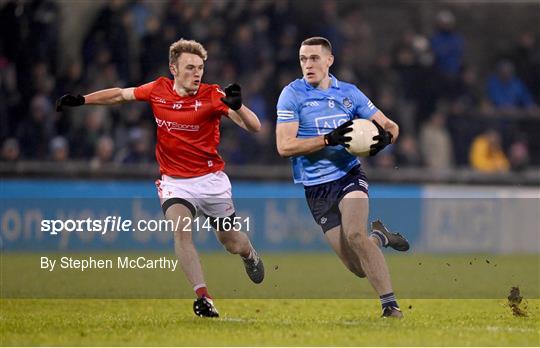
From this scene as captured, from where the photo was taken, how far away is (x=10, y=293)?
40.5 ft

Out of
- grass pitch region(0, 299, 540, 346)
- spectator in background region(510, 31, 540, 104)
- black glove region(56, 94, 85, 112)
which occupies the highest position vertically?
spectator in background region(510, 31, 540, 104)

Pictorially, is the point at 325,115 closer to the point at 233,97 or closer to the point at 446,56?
the point at 233,97

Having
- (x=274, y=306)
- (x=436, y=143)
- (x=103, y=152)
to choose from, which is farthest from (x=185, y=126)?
(x=436, y=143)

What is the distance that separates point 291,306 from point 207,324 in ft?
6.81

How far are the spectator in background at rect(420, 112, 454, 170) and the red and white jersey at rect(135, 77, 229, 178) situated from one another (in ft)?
33.9

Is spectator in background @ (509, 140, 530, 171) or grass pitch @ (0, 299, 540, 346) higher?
spectator in background @ (509, 140, 530, 171)

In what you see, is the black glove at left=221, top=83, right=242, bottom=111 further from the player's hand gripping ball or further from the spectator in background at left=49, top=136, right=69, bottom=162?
the spectator in background at left=49, top=136, right=69, bottom=162

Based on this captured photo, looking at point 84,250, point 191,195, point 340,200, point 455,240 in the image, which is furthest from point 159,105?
point 455,240

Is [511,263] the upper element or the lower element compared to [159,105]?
lower

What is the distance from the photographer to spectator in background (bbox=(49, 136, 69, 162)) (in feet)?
58.8

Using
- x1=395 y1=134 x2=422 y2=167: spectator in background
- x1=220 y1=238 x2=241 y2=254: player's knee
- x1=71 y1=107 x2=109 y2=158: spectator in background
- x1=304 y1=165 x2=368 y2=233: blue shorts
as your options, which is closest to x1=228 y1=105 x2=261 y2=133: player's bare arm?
x1=304 y1=165 x2=368 y2=233: blue shorts

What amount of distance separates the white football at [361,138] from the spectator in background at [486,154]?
11.3m

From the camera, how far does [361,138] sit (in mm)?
9406

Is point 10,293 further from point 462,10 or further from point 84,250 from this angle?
point 462,10
